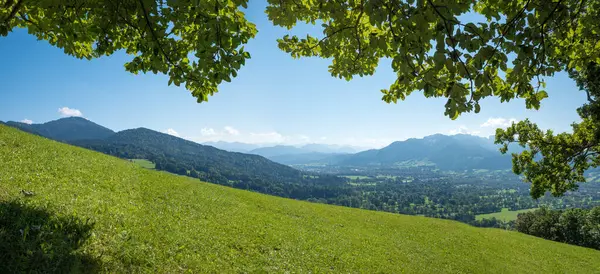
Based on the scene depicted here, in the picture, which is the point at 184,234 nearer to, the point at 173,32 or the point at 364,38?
the point at 173,32

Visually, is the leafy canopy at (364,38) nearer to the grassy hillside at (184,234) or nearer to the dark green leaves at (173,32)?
the dark green leaves at (173,32)

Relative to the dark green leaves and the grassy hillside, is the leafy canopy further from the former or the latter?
the grassy hillside

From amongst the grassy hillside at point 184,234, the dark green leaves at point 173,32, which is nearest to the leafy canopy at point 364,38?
the dark green leaves at point 173,32

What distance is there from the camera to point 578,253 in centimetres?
2936

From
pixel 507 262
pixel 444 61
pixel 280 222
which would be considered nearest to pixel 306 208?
pixel 280 222

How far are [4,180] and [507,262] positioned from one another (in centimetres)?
2942

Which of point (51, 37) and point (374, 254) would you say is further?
point (374, 254)

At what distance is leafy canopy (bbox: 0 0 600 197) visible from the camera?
5168 mm

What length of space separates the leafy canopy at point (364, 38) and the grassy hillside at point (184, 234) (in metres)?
5.08

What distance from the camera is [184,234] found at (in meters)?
12.0

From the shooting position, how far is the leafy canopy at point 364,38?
517 centimetres

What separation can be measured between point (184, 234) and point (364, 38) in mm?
→ 10079

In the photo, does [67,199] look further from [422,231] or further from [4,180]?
[422,231]

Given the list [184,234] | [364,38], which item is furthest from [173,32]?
[184,234]
